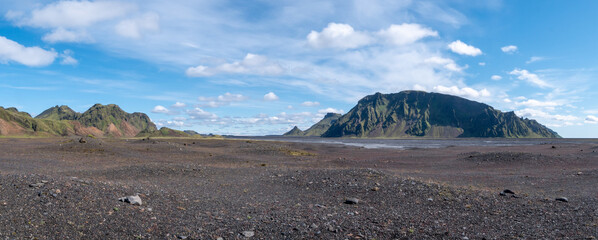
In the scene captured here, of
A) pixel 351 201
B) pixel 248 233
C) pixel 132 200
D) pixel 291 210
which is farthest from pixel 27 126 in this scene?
pixel 248 233

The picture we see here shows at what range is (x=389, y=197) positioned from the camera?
15.6 meters

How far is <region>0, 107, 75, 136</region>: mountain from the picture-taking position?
13444 centimetres

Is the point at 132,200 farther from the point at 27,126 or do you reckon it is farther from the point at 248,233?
the point at 27,126

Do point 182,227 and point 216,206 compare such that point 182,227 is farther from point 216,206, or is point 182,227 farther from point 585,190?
point 585,190

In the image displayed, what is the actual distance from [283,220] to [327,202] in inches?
165

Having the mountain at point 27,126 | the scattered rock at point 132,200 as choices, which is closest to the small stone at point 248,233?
the scattered rock at point 132,200

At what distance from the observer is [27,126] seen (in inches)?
6093

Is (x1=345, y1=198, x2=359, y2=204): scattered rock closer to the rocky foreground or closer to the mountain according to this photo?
the rocky foreground

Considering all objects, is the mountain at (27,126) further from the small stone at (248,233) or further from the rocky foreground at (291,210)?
the small stone at (248,233)

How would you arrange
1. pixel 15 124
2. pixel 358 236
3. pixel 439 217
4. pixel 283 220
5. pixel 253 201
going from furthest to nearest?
pixel 15 124 < pixel 253 201 < pixel 439 217 < pixel 283 220 < pixel 358 236

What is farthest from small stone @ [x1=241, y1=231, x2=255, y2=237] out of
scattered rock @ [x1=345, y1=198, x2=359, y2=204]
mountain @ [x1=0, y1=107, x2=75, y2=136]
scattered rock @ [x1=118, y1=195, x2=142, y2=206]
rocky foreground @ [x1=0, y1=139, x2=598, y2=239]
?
mountain @ [x1=0, y1=107, x2=75, y2=136]

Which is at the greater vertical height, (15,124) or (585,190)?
(15,124)

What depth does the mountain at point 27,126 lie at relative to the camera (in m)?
134

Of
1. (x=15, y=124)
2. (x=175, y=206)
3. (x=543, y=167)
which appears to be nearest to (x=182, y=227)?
(x=175, y=206)
